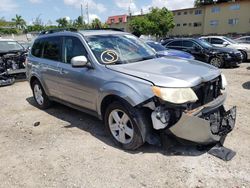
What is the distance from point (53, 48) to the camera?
218 inches

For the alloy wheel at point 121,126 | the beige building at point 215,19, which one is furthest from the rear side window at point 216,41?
the beige building at point 215,19

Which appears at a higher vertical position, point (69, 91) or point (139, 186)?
point (69, 91)

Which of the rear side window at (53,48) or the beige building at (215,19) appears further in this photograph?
the beige building at (215,19)

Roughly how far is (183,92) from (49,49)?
3.47 metres

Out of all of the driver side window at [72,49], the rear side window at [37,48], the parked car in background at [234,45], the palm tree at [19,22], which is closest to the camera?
the driver side window at [72,49]

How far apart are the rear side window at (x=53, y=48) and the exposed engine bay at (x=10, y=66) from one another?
4.76 m

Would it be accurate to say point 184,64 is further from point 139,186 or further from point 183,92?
point 139,186

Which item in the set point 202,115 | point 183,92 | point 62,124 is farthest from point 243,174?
point 62,124

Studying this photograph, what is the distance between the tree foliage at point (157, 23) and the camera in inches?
2108

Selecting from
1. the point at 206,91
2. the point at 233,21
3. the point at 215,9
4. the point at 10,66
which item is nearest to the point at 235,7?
the point at 233,21

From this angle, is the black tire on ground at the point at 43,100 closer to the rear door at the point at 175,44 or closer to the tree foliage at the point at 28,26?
the rear door at the point at 175,44

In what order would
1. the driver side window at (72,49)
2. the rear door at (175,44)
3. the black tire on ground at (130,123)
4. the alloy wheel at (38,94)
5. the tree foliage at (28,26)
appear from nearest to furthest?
the black tire on ground at (130,123) → the driver side window at (72,49) → the alloy wheel at (38,94) → the rear door at (175,44) → the tree foliage at (28,26)

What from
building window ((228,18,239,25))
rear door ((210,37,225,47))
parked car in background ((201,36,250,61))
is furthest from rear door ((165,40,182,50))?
building window ((228,18,239,25))

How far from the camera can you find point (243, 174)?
10.7 ft
